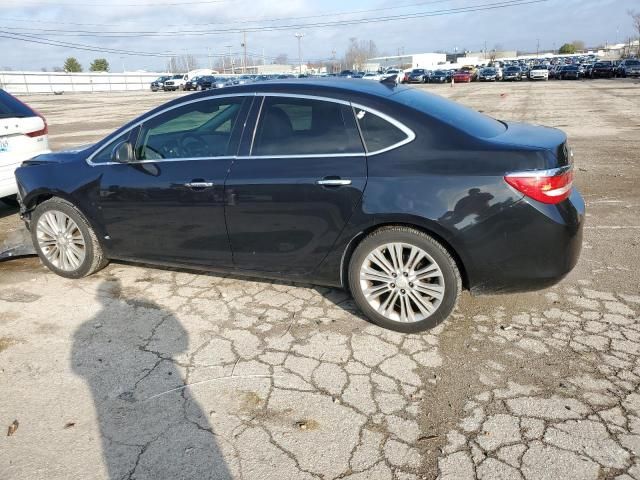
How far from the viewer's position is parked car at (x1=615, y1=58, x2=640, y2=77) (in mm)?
45525

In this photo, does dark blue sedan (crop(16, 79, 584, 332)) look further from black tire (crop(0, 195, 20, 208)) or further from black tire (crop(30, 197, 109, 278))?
black tire (crop(0, 195, 20, 208))

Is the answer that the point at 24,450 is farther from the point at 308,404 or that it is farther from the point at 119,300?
the point at 119,300

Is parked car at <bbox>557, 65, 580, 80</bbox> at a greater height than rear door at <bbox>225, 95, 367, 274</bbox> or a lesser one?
lesser

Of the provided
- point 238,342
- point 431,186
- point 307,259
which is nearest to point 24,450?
point 238,342

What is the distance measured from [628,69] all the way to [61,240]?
54.6 metres

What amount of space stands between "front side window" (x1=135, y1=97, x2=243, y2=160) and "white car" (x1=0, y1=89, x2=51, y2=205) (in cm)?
291

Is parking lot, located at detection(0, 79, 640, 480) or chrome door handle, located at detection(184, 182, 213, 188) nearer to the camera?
parking lot, located at detection(0, 79, 640, 480)

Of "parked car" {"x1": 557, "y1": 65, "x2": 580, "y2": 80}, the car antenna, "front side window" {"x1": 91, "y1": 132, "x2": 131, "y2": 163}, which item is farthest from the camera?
"parked car" {"x1": 557, "y1": 65, "x2": 580, "y2": 80}

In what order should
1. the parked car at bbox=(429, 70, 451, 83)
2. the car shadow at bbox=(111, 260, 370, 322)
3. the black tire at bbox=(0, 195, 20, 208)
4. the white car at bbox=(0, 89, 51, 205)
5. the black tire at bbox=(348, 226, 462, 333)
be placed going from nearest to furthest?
the black tire at bbox=(348, 226, 462, 333) → the car shadow at bbox=(111, 260, 370, 322) → the white car at bbox=(0, 89, 51, 205) → the black tire at bbox=(0, 195, 20, 208) → the parked car at bbox=(429, 70, 451, 83)

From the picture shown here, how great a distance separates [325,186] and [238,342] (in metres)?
1.23

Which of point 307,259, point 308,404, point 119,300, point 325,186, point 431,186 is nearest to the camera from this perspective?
point 308,404

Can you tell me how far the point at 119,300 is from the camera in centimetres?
413

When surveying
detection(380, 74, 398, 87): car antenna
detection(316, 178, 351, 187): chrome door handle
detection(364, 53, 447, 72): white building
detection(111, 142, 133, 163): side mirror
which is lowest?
detection(364, 53, 447, 72): white building

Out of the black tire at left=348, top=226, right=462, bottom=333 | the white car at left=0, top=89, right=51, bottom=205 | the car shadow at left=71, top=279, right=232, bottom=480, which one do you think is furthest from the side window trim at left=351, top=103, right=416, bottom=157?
the white car at left=0, top=89, right=51, bottom=205
